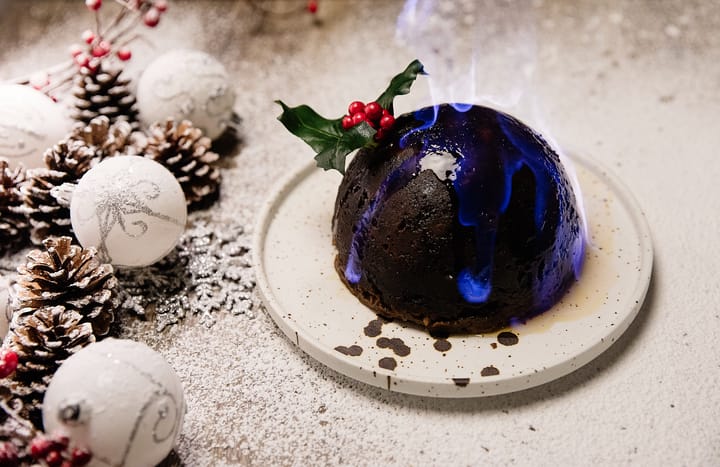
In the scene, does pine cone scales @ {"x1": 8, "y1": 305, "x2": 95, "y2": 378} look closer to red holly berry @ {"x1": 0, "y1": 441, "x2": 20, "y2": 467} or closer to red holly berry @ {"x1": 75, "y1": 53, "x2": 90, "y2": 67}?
red holly berry @ {"x1": 0, "y1": 441, "x2": 20, "y2": 467}

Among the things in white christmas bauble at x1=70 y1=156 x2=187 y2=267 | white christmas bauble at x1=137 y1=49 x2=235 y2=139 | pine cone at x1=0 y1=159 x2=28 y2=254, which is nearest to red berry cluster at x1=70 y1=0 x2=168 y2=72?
white christmas bauble at x1=137 y1=49 x2=235 y2=139

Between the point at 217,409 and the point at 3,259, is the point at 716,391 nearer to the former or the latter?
the point at 217,409

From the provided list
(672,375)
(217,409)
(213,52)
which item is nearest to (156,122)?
(213,52)

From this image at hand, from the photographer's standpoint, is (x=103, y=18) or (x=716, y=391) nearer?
(x=716, y=391)

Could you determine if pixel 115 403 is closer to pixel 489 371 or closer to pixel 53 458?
pixel 53 458

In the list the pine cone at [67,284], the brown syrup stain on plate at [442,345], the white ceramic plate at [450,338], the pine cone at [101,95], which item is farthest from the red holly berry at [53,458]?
the pine cone at [101,95]

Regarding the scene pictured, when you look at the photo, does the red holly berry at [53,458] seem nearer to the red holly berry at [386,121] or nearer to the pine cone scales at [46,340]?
the pine cone scales at [46,340]

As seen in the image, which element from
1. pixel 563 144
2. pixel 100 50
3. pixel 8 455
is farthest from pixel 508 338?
pixel 100 50
